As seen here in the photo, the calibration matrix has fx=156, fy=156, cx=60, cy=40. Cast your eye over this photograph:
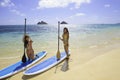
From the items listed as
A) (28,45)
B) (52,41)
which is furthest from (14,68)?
(52,41)

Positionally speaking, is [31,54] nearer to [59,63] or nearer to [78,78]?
[59,63]

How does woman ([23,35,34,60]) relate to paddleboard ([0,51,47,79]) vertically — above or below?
above

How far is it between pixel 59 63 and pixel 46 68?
1078 millimetres

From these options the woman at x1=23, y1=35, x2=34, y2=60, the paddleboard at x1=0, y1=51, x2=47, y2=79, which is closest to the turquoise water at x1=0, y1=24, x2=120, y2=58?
the woman at x1=23, y1=35, x2=34, y2=60

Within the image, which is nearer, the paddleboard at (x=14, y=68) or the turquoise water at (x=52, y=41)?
the paddleboard at (x=14, y=68)

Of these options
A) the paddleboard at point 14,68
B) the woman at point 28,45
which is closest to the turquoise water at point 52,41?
the woman at point 28,45

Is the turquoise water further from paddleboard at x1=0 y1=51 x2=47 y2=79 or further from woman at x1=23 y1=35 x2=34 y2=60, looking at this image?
paddleboard at x1=0 y1=51 x2=47 y2=79

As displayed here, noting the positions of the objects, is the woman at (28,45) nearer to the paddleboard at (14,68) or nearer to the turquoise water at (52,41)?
the paddleboard at (14,68)

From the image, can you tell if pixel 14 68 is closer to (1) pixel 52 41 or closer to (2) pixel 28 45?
(2) pixel 28 45

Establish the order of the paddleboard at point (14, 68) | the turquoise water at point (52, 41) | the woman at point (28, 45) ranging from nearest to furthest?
the paddleboard at point (14, 68) → the woman at point (28, 45) → the turquoise water at point (52, 41)

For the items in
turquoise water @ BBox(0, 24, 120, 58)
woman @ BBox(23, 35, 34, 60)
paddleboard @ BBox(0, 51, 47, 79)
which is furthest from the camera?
turquoise water @ BBox(0, 24, 120, 58)

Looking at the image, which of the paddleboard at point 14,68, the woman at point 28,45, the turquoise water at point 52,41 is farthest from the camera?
the turquoise water at point 52,41

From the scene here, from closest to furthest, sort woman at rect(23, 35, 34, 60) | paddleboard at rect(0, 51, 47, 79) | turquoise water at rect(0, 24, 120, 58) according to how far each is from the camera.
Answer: paddleboard at rect(0, 51, 47, 79) → woman at rect(23, 35, 34, 60) → turquoise water at rect(0, 24, 120, 58)

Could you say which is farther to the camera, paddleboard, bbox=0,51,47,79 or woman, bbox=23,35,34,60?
woman, bbox=23,35,34,60
